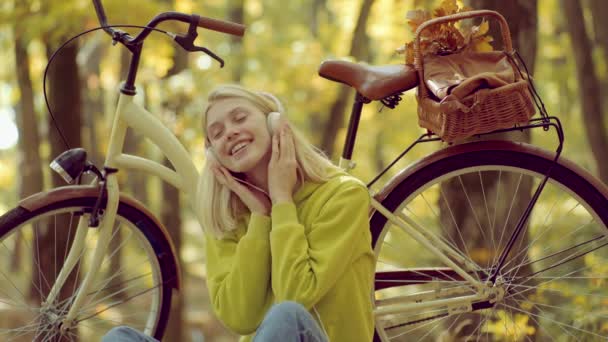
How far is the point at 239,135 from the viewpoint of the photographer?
2.29 meters

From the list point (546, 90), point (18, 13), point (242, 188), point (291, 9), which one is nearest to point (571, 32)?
point (18, 13)

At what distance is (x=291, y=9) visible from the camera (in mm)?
16547

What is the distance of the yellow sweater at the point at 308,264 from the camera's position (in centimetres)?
212

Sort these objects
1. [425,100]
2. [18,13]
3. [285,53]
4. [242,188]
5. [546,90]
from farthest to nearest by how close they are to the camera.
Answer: [546,90], [285,53], [18,13], [425,100], [242,188]

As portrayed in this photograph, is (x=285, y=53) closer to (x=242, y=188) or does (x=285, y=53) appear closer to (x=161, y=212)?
(x=161, y=212)

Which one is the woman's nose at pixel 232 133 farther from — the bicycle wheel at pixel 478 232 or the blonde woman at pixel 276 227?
the bicycle wheel at pixel 478 232

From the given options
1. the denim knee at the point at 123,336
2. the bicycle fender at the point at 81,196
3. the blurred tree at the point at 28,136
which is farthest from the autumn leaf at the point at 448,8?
the blurred tree at the point at 28,136

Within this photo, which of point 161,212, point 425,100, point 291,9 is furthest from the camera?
point 291,9

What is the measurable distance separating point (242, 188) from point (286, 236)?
0.23 m

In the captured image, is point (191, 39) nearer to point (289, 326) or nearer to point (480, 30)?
point (480, 30)

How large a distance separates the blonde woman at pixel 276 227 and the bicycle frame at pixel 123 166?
405 mm

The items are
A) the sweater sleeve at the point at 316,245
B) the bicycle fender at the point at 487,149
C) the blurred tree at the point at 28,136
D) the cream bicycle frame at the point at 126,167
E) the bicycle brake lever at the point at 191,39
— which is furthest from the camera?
the blurred tree at the point at 28,136

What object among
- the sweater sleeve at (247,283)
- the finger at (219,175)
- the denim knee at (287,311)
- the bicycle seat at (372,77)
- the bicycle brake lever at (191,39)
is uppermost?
the bicycle brake lever at (191,39)

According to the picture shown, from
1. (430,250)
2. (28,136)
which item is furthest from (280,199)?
(28,136)
